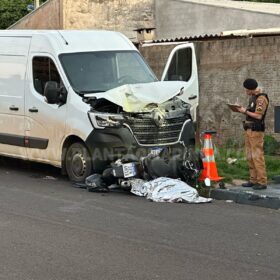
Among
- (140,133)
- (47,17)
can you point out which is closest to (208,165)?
(140,133)

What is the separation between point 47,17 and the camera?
28.4 m

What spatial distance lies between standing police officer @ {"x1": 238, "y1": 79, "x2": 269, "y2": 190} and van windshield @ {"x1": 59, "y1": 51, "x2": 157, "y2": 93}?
2.19m

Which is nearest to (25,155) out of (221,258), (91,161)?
(91,161)

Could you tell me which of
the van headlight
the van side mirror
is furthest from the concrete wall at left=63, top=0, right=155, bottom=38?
the van headlight

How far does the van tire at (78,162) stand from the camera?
966 cm

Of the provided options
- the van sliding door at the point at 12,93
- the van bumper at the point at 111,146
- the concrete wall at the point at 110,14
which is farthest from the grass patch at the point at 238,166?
the concrete wall at the point at 110,14

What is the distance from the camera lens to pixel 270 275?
5281 mm

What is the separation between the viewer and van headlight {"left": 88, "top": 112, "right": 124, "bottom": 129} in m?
9.30

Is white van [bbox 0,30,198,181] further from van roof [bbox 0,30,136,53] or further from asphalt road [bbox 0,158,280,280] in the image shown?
asphalt road [bbox 0,158,280,280]

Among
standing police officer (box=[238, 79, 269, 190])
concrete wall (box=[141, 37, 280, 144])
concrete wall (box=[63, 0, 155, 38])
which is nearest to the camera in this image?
standing police officer (box=[238, 79, 269, 190])

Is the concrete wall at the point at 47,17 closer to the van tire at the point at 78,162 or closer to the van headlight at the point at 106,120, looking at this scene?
the van tire at the point at 78,162

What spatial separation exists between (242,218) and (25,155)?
4661 mm

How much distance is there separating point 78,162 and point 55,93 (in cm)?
119

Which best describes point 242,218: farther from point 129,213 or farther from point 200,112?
point 200,112
